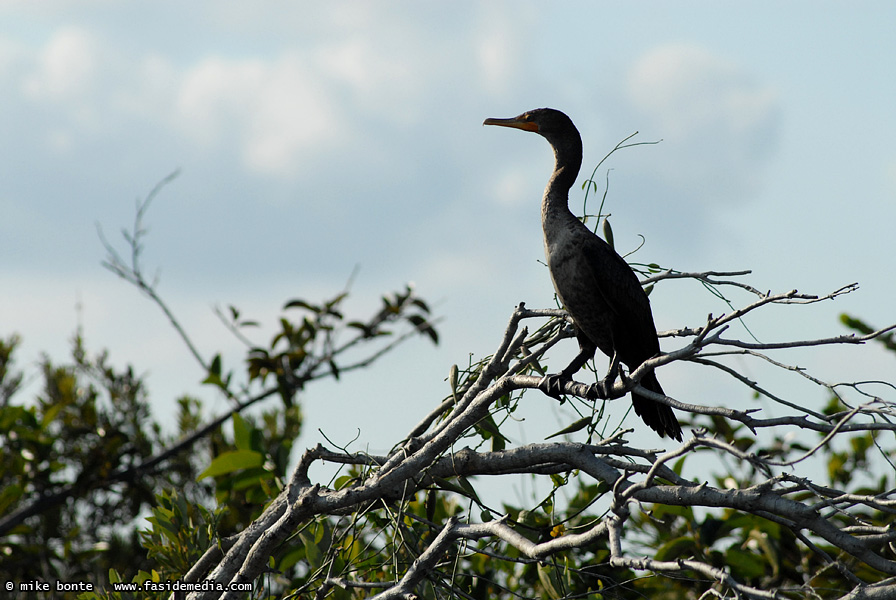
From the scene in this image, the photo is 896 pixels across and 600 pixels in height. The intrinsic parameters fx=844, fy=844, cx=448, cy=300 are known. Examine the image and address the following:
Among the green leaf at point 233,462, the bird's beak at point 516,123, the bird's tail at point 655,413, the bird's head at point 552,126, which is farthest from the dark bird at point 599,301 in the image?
the green leaf at point 233,462

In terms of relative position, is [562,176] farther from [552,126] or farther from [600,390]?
[600,390]

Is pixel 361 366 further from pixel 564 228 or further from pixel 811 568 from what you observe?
pixel 811 568

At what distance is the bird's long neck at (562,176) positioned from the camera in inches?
149

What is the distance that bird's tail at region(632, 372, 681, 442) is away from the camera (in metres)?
3.58

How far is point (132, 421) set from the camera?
21.4 ft

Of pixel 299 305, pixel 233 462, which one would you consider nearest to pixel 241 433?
pixel 233 462

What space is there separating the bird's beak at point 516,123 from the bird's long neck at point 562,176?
0.16 meters

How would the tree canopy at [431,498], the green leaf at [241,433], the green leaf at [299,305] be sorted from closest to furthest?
the tree canopy at [431,498] < the green leaf at [241,433] < the green leaf at [299,305]

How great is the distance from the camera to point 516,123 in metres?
4.22

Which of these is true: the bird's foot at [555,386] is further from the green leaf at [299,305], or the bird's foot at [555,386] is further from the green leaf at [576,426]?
the green leaf at [299,305]

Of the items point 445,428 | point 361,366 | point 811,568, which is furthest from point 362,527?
point 811,568

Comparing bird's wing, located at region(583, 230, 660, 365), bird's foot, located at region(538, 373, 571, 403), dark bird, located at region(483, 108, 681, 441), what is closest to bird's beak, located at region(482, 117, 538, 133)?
dark bird, located at region(483, 108, 681, 441)

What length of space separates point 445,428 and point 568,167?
1.59m

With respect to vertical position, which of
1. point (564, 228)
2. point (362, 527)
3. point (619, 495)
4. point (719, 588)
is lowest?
point (719, 588)
